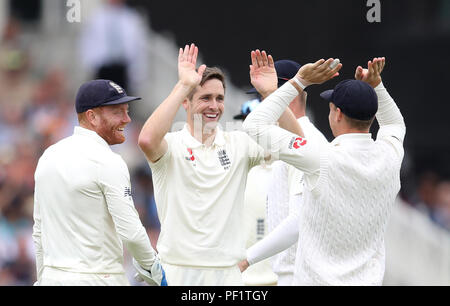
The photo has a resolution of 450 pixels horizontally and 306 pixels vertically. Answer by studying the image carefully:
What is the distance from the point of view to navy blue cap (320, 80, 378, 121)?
554 centimetres

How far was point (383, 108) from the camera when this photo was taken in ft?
19.7

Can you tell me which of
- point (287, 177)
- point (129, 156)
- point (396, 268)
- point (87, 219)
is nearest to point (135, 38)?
point (129, 156)

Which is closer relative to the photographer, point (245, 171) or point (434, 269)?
point (245, 171)

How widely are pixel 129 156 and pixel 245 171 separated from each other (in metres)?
6.60

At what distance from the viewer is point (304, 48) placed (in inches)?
570

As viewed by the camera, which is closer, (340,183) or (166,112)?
(340,183)

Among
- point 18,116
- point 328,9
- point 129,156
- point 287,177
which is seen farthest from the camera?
point 328,9

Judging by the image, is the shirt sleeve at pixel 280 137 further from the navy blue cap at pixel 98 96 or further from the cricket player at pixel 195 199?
the navy blue cap at pixel 98 96

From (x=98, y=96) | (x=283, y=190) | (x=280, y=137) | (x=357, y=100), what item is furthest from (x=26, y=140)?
(x=357, y=100)

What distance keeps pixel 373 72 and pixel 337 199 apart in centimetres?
90

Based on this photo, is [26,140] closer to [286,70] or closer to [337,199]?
[286,70]

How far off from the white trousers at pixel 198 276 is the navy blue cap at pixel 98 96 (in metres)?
1.05
